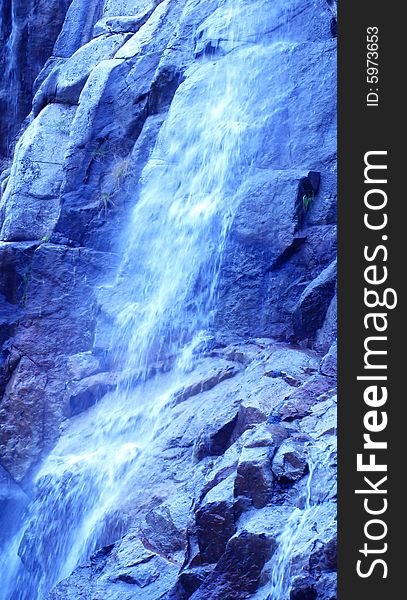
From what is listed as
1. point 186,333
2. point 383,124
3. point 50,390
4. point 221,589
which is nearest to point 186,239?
point 186,333

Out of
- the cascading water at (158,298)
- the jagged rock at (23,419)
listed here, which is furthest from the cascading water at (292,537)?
the jagged rock at (23,419)

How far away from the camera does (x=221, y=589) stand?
16.4 feet

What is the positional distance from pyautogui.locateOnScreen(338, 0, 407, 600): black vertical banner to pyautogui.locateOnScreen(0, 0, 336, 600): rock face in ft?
3.99

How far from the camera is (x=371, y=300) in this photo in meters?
3.41

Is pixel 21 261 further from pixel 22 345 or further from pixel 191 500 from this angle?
pixel 191 500

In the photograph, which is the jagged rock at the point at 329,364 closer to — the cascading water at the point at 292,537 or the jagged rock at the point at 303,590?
the cascading water at the point at 292,537

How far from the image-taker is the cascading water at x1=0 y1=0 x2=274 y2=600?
7809 millimetres

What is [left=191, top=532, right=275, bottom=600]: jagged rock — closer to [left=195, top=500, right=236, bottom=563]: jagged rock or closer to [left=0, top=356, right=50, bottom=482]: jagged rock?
[left=195, top=500, right=236, bottom=563]: jagged rock

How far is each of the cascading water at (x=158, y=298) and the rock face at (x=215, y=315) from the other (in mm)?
138

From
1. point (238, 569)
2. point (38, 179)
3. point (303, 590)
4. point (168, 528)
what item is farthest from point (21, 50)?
point (303, 590)

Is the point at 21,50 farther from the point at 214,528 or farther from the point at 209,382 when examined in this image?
the point at 214,528

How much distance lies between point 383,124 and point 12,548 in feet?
22.7

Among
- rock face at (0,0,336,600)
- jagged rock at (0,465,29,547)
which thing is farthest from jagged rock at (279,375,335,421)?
jagged rock at (0,465,29,547)

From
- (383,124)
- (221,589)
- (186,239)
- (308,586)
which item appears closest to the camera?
(383,124)
